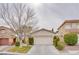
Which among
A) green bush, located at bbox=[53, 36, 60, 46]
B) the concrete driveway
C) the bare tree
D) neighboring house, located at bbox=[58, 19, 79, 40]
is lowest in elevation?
the concrete driveway

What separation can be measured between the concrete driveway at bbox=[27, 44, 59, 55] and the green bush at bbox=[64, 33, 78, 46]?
232 mm

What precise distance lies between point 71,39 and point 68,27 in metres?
0.19

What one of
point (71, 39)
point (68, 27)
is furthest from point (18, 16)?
point (71, 39)

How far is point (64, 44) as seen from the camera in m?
3.57

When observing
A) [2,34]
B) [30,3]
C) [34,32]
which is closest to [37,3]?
[30,3]

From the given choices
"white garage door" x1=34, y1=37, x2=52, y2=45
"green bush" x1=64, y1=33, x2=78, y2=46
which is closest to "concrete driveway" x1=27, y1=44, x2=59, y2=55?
"white garage door" x1=34, y1=37, x2=52, y2=45

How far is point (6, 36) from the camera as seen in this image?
3592 mm

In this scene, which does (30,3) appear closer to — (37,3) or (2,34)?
(37,3)

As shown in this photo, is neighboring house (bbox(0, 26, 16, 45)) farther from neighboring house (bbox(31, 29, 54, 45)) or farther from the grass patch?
neighboring house (bbox(31, 29, 54, 45))

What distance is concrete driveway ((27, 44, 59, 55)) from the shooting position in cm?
358

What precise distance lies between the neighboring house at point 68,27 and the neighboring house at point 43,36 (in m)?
0.16

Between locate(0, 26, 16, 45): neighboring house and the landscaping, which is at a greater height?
locate(0, 26, 16, 45): neighboring house

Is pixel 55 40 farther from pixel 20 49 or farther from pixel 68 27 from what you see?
pixel 20 49

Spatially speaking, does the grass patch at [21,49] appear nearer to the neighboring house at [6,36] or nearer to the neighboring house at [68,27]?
the neighboring house at [6,36]
